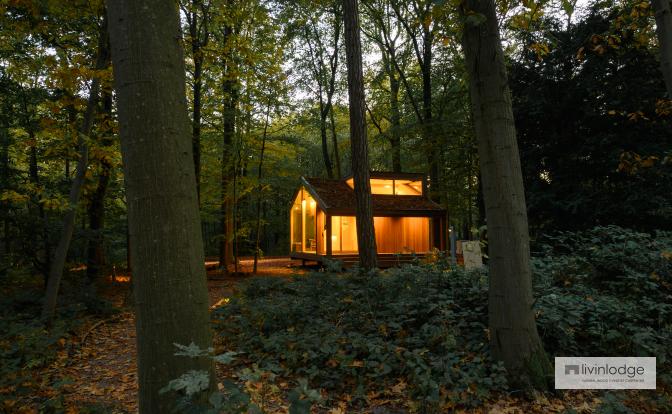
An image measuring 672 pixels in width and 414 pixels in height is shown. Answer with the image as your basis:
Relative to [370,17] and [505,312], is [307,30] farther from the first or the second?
[505,312]

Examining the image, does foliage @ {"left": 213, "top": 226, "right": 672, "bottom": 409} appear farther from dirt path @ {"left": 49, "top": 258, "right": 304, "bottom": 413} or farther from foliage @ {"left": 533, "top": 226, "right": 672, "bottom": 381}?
dirt path @ {"left": 49, "top": 258, "right": 304, "bottom": 413}

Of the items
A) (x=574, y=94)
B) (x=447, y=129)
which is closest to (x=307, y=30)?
(x=447, y=129)

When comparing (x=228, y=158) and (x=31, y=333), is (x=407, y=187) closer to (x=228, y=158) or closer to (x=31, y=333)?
(x=228, y=158)

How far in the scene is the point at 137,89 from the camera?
1771 millimetres

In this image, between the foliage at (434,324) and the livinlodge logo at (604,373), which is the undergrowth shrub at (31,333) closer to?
the foliage at (434,324)

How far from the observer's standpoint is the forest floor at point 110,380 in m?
3.21

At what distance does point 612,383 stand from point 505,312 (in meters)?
1.25

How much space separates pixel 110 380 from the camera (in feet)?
14.0

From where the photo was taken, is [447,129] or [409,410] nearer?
[409,410]

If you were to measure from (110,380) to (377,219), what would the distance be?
15.0 m

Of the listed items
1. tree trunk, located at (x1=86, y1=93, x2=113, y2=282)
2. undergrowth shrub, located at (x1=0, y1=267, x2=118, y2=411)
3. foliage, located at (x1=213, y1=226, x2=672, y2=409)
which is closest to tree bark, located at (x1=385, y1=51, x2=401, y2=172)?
tree trunk, located at (x1=86, y1=93, x2=113, y2=282)

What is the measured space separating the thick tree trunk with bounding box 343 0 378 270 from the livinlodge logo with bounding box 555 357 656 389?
12.7 ft

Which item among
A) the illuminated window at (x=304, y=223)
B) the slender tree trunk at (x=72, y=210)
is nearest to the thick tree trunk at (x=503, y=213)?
the slender tree trunk at (x=72, y=210)

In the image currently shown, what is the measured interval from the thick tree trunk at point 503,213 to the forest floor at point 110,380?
0.94 ft
